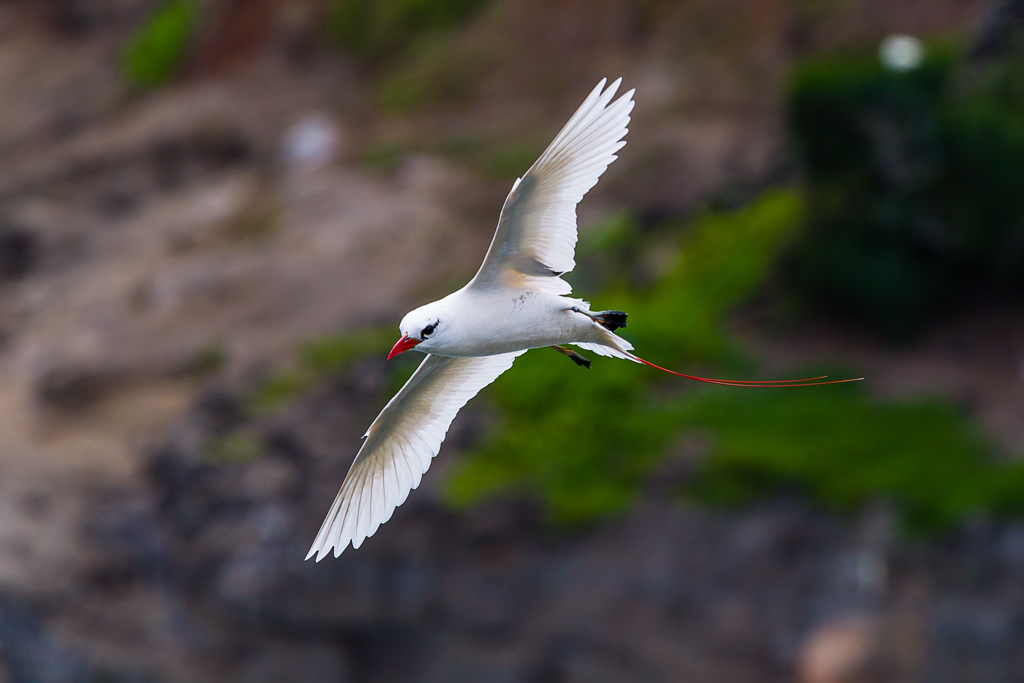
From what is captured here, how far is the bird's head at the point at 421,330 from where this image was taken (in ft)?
22.3

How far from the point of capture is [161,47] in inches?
886

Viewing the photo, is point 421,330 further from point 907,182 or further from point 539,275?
point 907,182

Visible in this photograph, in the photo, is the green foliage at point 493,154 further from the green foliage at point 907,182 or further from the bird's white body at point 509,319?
Result: the bird's white body at point 509,319

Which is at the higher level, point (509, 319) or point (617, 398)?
point (617, 398)

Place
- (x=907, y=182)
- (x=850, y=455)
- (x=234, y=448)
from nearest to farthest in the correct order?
(x=850, y=455)
(x=907, y=182)
(x=234, y=448)

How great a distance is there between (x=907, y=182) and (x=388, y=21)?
9.71 m

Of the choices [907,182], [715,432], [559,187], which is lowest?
[559,187]

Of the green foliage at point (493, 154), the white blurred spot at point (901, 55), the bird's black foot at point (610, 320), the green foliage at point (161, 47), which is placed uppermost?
the green foliage at point (161, 47)

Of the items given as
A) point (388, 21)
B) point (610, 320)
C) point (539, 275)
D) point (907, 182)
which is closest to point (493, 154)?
point (388, 21)

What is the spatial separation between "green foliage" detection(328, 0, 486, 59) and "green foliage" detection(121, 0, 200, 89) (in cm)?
253

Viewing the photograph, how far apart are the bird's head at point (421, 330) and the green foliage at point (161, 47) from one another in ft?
54.5

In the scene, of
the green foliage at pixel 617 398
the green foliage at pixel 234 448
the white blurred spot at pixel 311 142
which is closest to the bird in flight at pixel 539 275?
the green foliage at pixel 617 398

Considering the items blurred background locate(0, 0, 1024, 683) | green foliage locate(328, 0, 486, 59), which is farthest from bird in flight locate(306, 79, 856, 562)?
green foliage locate(328, 0, 486, 59)

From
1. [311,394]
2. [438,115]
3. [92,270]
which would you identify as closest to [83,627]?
[311,394]
